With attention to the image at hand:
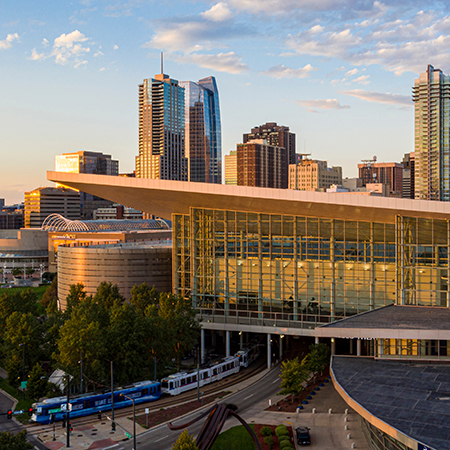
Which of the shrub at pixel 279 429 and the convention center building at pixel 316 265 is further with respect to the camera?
the convention center building at pixel 316 265

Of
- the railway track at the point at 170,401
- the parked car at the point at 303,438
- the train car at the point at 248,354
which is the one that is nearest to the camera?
the parked car at the point at 303,438

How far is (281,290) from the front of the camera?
76.0 meters

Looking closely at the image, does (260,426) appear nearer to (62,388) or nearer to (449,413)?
(449,413)

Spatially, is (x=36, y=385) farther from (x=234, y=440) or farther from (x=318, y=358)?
(x=318, y=358)

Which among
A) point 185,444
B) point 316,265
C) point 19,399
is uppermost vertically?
point 316,265

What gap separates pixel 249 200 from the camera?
70.1 m

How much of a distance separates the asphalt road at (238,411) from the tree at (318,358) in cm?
453

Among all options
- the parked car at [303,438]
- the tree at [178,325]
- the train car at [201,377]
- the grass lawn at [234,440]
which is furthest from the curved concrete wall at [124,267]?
the parked car at [303,438]

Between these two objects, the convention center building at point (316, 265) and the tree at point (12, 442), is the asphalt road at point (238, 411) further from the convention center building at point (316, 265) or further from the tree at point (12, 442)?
the tree at point (12, 442)

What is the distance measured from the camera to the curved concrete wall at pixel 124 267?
95.6m

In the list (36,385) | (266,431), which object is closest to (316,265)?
(266,431)

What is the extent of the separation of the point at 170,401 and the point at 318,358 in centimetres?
1673

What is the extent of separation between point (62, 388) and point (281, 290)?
29.6m

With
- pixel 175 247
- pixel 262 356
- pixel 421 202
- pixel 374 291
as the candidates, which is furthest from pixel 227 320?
pixel 421 202
